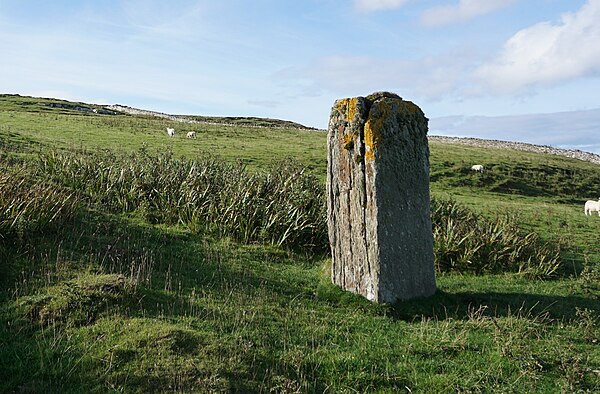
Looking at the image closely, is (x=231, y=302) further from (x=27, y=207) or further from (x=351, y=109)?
(x=27, y=207)

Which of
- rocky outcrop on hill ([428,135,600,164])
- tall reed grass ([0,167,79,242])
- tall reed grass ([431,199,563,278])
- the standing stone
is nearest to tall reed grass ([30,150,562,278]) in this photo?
tall reed grass ([431,199,563,278])

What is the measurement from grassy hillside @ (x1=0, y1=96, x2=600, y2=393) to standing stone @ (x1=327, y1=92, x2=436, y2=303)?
1.52 feet

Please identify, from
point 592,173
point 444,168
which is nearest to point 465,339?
point 444,168

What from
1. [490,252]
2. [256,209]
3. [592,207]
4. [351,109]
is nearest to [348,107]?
[351,109]

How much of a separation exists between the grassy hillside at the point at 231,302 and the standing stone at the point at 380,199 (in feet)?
1.52

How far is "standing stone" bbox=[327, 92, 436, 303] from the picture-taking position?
30.6ft

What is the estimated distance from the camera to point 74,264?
9.71 meters

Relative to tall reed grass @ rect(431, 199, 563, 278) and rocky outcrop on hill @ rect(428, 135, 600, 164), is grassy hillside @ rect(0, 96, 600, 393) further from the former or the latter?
rocky outcrop on hill @ rect(428, 135, 600, 164)

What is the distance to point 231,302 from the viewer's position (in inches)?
349

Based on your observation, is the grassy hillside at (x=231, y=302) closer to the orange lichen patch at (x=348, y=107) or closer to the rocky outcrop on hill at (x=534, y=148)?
the orange lichen patch at (x=348, y=107)

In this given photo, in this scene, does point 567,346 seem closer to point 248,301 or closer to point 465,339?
point 465,339

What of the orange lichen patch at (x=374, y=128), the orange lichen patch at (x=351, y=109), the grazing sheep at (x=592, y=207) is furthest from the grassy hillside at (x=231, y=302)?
the grazing sheep at (x=592, y=207)

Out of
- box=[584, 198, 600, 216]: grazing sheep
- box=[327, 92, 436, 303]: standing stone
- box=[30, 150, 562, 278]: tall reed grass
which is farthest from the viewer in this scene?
box=[584, 198, 600, 216]: grazing sheep

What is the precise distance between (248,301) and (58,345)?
3.18 metres
